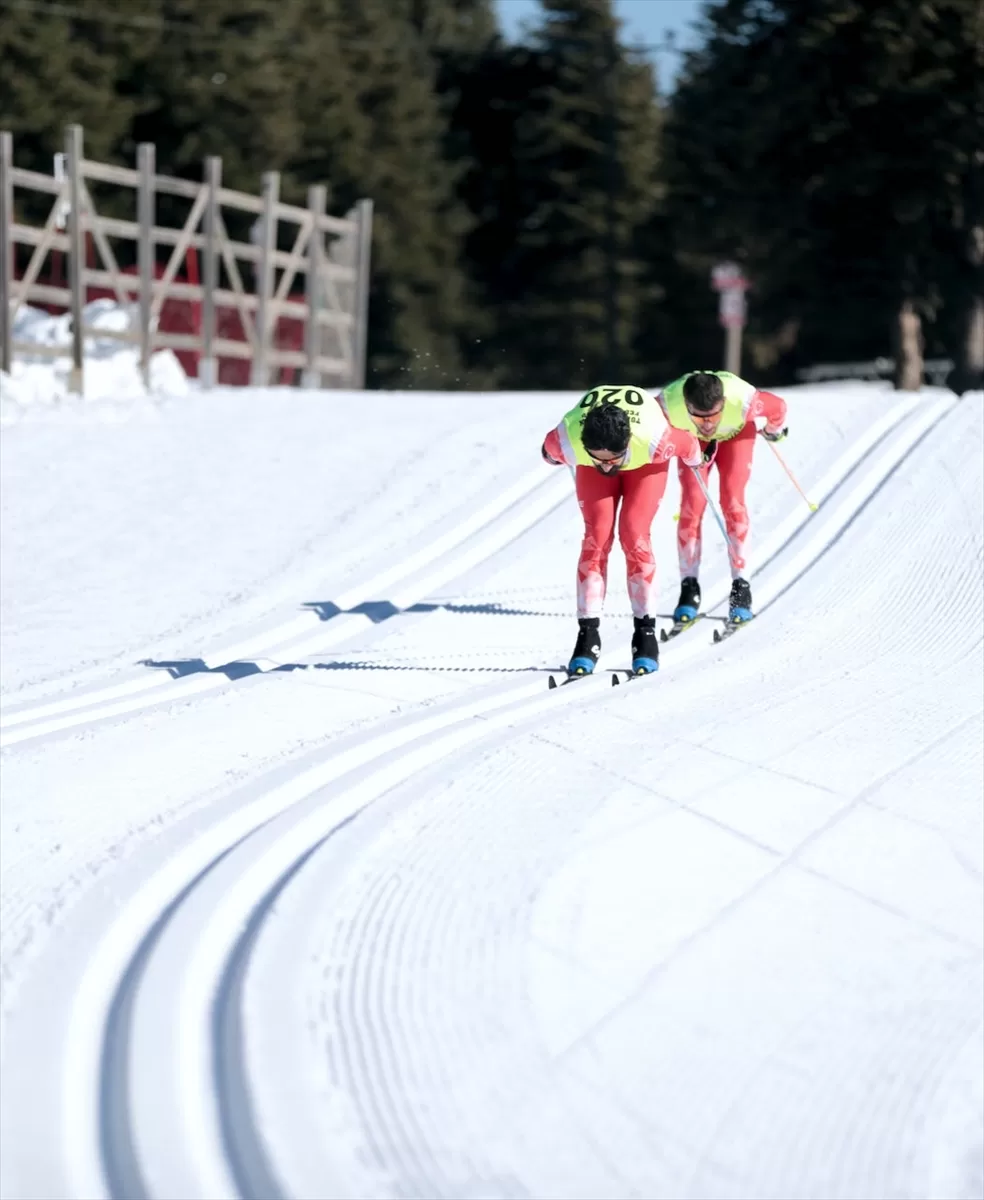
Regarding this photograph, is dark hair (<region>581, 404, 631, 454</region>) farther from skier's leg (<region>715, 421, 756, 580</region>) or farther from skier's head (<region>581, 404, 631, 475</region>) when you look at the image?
skier's leg (<region>715, 421, 756, 580</region>)

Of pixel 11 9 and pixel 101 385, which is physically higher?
pixel 11 9

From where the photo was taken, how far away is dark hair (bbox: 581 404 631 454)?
8570 mm

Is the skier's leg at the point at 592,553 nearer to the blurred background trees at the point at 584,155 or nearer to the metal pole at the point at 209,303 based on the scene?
the metal pole at the point at 209,303

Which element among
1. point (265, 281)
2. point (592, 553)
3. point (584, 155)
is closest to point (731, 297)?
point (265, 281)

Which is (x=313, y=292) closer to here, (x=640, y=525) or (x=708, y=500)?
(x=708, y=500)

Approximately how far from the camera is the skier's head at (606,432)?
857 cm

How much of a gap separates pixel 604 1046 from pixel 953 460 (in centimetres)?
956

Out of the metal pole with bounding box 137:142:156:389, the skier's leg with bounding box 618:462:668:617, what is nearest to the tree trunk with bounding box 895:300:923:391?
the metal pole with bounding box 137:142:156:389

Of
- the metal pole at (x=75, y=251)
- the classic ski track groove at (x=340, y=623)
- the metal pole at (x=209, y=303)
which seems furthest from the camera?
the metal pole at (x=209, y=303)

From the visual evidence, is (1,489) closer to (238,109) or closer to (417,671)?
(417,671)

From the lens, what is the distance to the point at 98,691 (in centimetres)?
936

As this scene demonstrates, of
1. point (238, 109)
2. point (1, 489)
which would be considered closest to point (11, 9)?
point (238, 109)

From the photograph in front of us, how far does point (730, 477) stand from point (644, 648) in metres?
1.76

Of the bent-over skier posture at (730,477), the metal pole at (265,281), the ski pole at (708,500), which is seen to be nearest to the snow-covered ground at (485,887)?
the bent-over skier posture at (730,477)
